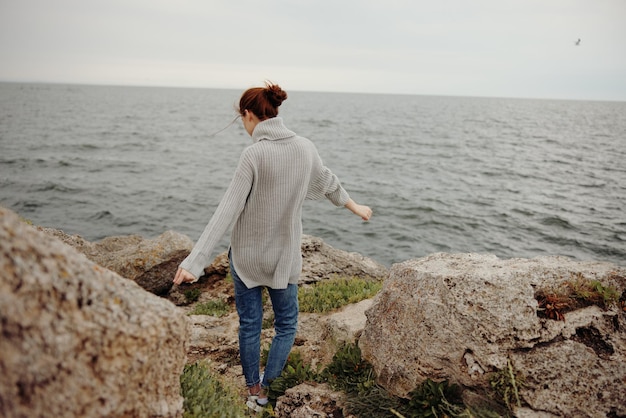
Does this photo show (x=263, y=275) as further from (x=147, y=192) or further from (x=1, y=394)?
(x=147, y=192)

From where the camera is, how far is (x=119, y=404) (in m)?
2.16

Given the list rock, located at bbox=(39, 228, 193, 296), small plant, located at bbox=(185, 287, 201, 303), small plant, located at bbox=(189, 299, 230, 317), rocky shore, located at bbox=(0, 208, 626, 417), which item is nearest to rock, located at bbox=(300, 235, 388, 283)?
small plant, located at bbox=(189, 299, 230, 317)

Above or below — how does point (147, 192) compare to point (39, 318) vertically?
below

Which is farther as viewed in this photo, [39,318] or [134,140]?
[134,140]

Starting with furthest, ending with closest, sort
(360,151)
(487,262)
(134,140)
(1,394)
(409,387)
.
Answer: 1. (134,140)
2. (360,151)
3. (487,262)
4. (409,387)
5. (1,394)

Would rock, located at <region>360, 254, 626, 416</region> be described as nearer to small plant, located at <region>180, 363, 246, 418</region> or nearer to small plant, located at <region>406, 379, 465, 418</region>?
small plant, located at <region>406, 379, 465, 418</region>

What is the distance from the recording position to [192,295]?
8844 millimetres

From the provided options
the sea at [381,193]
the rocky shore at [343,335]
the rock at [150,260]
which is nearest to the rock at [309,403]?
the rocky shore at [343,335]

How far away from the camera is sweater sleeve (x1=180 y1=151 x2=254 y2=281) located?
325cm

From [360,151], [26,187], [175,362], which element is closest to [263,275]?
[175,362]

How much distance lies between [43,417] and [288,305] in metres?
2.52

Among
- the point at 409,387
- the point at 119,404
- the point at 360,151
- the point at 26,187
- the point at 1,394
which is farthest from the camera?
the point at 360,151

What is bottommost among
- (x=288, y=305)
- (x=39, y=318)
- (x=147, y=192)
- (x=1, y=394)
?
(x=147, y=192)

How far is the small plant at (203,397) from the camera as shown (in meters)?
3.19
